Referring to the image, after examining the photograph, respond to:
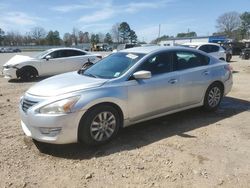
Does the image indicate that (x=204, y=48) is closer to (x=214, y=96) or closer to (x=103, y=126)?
(x=214, y=96)

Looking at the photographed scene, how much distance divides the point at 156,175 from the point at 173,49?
2.97 metres

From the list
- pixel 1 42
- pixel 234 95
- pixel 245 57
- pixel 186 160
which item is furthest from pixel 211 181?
pixel 1 42

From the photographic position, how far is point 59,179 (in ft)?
13.1

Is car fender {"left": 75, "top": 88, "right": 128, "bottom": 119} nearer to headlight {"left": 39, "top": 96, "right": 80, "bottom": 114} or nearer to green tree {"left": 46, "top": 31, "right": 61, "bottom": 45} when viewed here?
headlight {"left": 39, "top": 96, "right": 80, "bottom": 114}

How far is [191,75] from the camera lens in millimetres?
6234

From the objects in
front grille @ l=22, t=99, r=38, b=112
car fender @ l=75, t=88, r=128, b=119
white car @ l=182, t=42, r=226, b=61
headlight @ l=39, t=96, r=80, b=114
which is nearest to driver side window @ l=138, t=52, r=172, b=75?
car fender @ l=75, t=88, r=128, b=119

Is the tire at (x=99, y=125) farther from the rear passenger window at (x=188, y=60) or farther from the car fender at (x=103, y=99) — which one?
Answer: the rear passenger window at (x=188, y=60)

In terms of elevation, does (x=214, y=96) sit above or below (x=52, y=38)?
below

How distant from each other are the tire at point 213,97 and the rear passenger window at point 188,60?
1.87ft

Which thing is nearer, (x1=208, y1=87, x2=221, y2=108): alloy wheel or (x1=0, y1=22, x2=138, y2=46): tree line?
(x1=208, y1=87, x2=221, y2=108): alloy wheel

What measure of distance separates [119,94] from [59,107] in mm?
1038

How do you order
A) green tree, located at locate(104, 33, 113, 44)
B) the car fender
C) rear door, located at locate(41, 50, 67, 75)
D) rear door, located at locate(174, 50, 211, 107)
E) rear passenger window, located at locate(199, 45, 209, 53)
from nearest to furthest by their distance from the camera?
the car fender
rear door, located at locate(174, 50, 211, 107)
rear door, located at locate(41, 50, 67, 75)
rear passenger window, located at locate(199, 45, 209, 53)
green tree, located at locate(104, 33, 113, 44)

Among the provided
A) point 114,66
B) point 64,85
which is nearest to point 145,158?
point 64,85

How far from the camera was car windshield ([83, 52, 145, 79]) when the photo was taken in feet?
18.0
